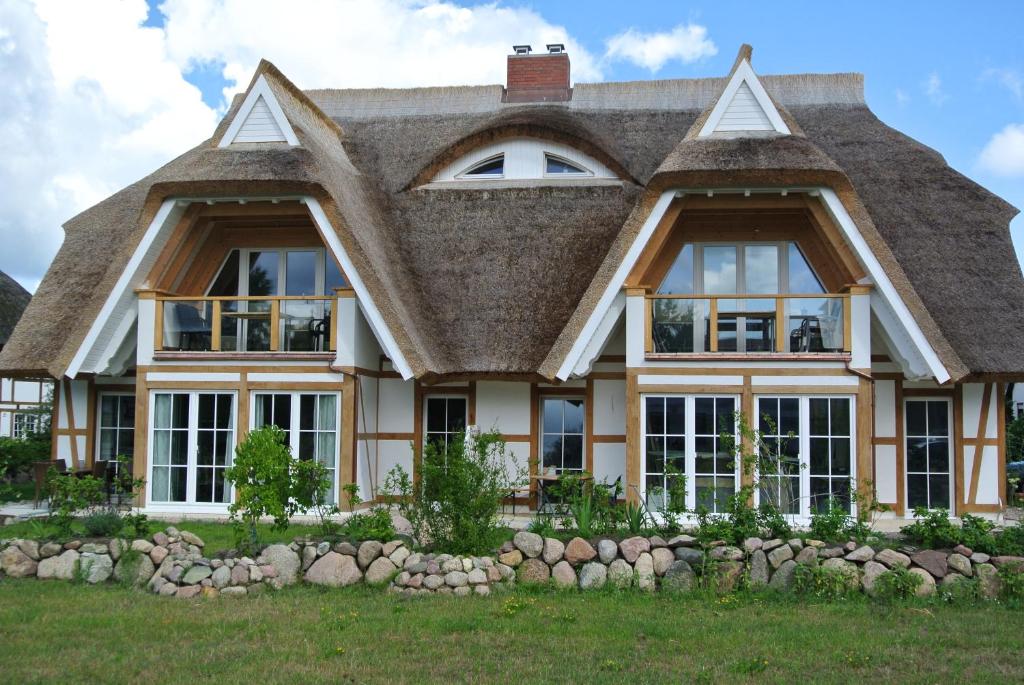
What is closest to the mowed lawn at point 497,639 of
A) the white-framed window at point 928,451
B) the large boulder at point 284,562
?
the large boulder at point 284,562

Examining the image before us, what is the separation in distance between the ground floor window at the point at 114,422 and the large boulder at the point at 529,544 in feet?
33.3

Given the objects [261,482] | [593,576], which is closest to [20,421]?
[261,482]

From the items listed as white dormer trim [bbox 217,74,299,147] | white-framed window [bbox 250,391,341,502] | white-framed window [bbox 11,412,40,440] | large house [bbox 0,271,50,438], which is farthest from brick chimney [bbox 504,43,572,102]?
white-framed window [bbox 11,412,40,440]

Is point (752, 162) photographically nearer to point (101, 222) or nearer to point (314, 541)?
point (314, 541)

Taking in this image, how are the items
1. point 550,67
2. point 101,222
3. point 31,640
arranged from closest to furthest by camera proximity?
point 31,640 < point 101,222 < point 550,67

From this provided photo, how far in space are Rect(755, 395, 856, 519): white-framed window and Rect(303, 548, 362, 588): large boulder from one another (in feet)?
22.1

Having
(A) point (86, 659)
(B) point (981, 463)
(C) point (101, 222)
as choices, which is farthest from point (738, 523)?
(C) point (101, 222)

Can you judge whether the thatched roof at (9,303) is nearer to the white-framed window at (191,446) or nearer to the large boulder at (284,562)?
the white-framed window at (191,446)

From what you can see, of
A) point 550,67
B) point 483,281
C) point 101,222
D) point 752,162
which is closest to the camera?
point 752,162

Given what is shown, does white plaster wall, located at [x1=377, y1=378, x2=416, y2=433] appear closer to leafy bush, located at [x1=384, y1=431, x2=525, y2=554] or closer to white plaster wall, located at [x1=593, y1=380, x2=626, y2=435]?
white plaster wall, located at [x1=593, y1=380, x2=626, y2=435]

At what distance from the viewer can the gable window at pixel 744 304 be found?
15094 mm

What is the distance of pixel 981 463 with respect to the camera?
604 inches

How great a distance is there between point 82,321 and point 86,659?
30.0 feet

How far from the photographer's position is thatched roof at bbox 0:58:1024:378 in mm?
14742
